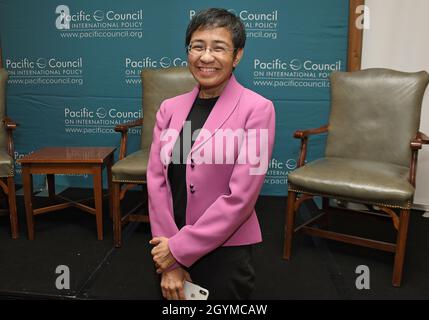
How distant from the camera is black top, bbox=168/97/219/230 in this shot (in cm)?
145

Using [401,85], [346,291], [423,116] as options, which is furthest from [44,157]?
[423,116]

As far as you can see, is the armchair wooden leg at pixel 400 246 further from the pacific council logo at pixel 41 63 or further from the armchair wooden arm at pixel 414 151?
the pacific council logo at pixel 41 63

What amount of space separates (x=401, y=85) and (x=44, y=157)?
239 centimetres

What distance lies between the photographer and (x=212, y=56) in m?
1.38

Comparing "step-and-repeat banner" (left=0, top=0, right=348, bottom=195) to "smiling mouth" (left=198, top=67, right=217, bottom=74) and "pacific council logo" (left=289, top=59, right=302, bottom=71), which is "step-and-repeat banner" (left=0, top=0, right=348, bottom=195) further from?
"smiling mouth" (left=198, top=67, right=217, bottom=74)

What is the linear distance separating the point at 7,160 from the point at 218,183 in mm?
1924

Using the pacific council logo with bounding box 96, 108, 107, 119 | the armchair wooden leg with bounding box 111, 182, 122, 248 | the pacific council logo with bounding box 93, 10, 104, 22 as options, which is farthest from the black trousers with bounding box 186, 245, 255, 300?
the pacific council logo with bounding box 93, 10, 104, 22

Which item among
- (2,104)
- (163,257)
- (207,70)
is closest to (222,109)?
(207,70)

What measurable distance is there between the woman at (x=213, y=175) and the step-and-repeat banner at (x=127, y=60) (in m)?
2.13

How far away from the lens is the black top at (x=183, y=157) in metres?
1.45

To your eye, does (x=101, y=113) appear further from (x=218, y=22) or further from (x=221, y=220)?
(x=221, y=220)

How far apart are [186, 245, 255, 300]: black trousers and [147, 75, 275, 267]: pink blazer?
0.13 feet

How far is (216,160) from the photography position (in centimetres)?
139

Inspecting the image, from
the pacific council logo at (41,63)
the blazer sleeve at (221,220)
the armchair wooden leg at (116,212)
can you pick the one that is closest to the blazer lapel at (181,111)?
the blazer sleeve at (221,220)
